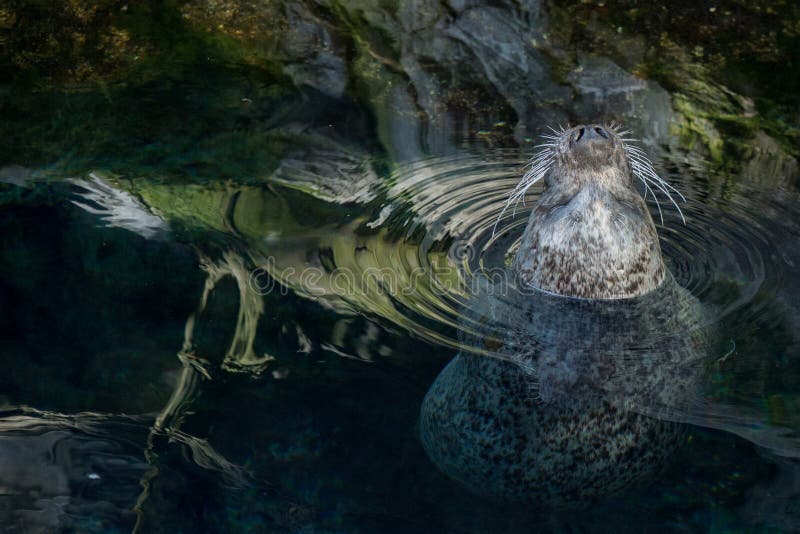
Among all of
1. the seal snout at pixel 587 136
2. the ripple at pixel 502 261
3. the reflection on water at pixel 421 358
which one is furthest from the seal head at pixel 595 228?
Answer: the ripple at pixel 502 261

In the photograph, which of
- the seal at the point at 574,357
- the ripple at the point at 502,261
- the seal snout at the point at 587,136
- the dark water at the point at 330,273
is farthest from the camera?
the seal snout at the point at 587,136

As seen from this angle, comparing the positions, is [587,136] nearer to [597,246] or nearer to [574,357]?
[597,246]

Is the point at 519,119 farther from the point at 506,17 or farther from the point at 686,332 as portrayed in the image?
the point at 686,332

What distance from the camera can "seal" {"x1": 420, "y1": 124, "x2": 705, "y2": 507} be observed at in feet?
12.2

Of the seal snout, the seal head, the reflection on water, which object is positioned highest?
the seal snout

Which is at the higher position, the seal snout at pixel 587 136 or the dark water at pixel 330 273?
the seal snout at pixel 587 136

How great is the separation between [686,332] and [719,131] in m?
1.99

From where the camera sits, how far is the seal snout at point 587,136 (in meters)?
4.62

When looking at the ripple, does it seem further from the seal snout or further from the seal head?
the seal snout

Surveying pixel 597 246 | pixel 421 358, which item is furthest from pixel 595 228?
pixel 421 358

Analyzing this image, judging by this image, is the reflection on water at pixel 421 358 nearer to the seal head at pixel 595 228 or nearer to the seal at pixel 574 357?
the seal at pixel 574 357

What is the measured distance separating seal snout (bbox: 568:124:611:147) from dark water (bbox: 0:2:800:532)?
0.78m

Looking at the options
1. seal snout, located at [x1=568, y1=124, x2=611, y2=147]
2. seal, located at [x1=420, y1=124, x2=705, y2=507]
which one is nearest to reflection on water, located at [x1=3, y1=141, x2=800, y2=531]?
seal, located at [x1=420, y1=124, x2=705, y2=507]

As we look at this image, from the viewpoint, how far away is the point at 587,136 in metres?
4.64
